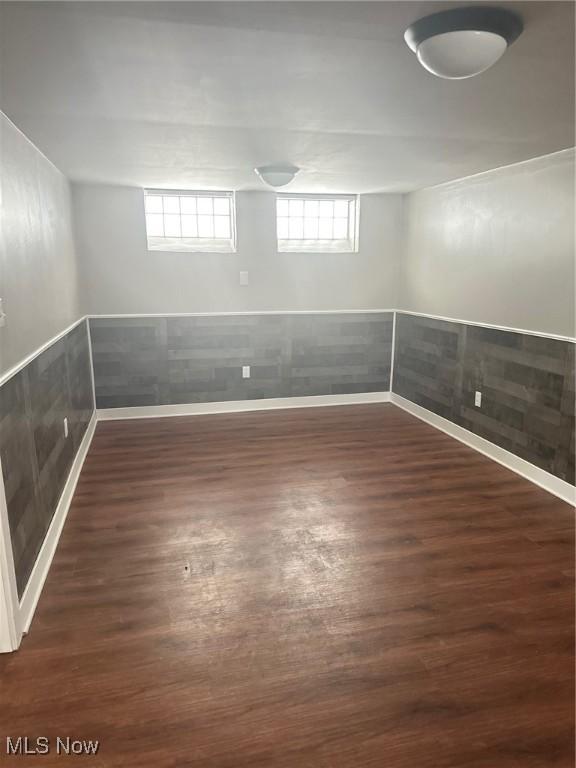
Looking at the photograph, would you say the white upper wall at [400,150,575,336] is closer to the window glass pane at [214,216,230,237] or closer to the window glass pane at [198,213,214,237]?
the window glass pane at [214,216,230,237]

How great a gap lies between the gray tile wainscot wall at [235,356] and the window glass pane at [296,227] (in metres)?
0.81

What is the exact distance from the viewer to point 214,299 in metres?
4.93

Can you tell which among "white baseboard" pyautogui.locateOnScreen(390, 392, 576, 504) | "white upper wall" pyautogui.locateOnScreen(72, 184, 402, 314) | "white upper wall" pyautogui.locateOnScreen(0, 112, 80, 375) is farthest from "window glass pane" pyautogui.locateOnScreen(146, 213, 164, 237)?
"white baseboard" pyautogui.locateOnScreen(390, 392, 576, 504)

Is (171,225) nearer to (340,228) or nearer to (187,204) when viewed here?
(187,204)

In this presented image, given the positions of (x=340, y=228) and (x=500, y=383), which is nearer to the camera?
(x=500, y=383)

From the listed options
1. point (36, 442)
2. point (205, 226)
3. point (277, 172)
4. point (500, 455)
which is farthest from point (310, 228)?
point (36, 442)

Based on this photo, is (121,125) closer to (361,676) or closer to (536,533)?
(361,676)

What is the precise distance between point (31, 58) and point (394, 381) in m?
4.31

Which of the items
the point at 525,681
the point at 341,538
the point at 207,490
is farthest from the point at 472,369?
the point at 525,681

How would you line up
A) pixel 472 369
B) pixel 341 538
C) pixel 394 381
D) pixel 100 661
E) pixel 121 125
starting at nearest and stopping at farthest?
pixel 100 661 → pixel 121 125 → pixel 341 538 → pixel 472 369 → pixel 394 381

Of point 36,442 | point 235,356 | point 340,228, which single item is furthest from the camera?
point 340,228

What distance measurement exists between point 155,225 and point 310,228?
5.04 ft

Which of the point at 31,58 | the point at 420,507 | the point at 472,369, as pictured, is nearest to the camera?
the point at 31,58

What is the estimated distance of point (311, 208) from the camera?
16.9ft
